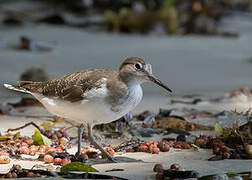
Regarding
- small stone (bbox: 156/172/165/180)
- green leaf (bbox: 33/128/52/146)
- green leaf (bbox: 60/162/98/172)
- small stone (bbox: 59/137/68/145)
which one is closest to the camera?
small stone (bbox: 156/172/165/180)

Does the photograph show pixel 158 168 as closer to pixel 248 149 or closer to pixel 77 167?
pixel 77 167

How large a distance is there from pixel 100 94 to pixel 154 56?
4600mm

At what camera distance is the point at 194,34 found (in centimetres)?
973

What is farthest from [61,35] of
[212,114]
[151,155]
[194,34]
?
[151,155]

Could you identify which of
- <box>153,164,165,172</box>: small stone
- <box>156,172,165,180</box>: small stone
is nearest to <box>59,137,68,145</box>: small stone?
<box>153,164,165,172</box>: small stone

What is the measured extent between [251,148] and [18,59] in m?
4.81

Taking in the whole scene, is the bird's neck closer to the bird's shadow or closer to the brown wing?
the brown wing

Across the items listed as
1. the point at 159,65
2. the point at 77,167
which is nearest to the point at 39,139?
the point at 77,167

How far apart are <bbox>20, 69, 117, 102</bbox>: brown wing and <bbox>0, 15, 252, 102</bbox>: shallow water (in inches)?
81.0

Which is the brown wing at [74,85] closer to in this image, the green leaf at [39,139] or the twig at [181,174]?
the green leaf at [39,139]

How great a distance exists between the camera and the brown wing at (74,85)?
150 inches

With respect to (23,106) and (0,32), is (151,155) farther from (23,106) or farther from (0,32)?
(0,32)

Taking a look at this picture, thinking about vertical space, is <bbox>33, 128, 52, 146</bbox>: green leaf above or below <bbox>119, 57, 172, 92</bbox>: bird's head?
below

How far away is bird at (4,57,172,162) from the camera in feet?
12.1
